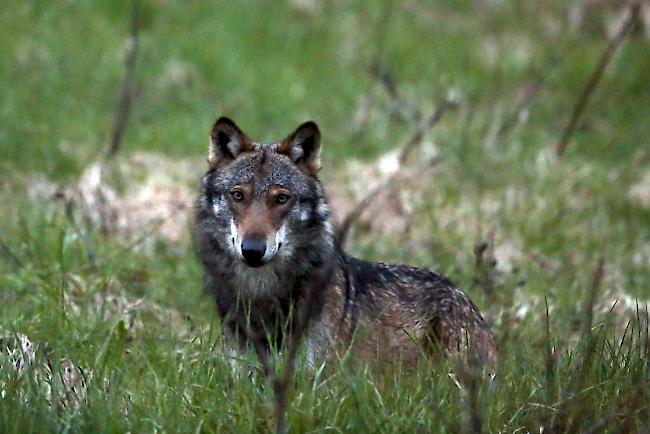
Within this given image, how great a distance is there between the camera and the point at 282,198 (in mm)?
5848

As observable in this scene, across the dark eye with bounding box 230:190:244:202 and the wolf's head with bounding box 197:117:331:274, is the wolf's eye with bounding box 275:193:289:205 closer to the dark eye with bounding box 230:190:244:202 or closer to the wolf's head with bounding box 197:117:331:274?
the wolf's head with bounding box 197:117:331:274

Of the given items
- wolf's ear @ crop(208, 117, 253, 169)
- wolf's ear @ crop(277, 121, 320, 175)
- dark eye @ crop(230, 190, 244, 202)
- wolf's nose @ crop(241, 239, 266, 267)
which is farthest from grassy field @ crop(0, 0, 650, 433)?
wolf's ear @ crop(277, 121, 320, 175)

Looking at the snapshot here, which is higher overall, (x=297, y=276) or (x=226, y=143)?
(x=226, y=143)

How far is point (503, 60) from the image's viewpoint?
15602 mm

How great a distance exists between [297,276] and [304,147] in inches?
29.3

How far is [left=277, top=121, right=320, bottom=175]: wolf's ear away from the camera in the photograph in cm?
618

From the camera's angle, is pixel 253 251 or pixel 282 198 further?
pixel 282 198

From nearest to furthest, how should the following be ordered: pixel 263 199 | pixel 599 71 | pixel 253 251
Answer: pixel 253 251
pixel 263 199
pixel 599 71

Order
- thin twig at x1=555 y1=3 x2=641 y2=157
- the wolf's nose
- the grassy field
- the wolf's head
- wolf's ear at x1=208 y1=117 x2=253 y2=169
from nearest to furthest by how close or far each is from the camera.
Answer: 1. the grassy field
2. the wolf's nose
3. the wolf's head
4. wolf's ear at x1=208 y1=117 x2=253 y2=169
5. thin twig at x1=555 y1=3 x2=641 y2=157

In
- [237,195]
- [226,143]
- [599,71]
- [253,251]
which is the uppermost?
[599,71]

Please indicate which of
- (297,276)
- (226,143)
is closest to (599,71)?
(226,143)

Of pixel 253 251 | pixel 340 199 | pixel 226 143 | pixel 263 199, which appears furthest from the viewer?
pixel 340 199

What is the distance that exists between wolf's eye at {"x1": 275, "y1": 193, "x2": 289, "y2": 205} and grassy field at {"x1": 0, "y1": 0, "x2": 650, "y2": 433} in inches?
30.4

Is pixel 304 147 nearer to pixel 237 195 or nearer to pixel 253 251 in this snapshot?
pixel 237 195
